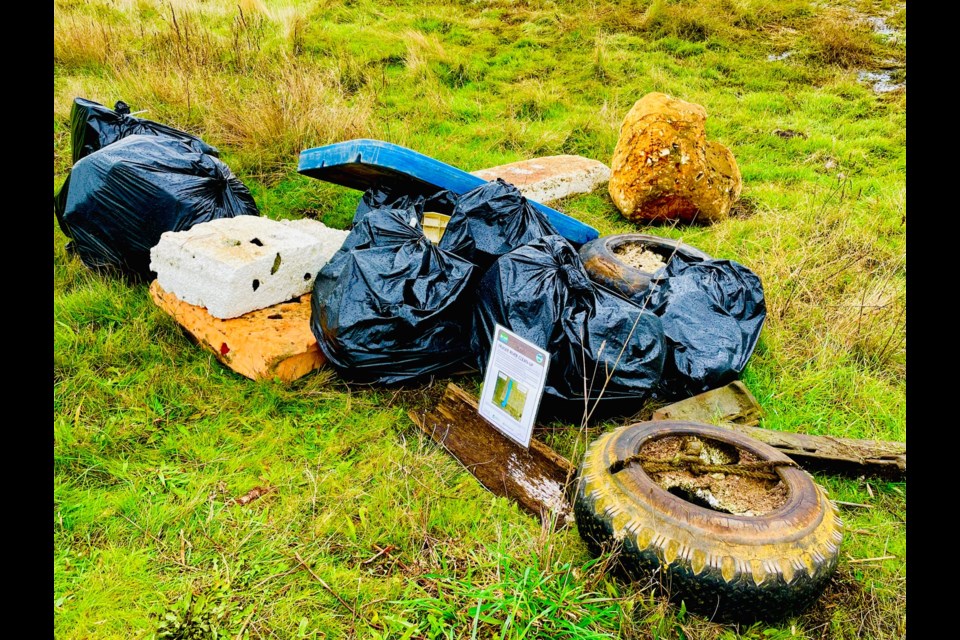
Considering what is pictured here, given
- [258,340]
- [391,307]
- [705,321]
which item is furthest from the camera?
[705,321]

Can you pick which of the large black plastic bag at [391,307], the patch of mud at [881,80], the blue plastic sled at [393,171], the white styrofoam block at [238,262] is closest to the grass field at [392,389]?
the patch of mud at [881,80]

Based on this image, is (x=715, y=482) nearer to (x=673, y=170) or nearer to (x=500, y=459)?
(x=500, y=459)

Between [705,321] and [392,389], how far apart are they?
1.66 m

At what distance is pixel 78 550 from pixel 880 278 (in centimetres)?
461

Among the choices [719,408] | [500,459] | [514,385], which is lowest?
[500,459]

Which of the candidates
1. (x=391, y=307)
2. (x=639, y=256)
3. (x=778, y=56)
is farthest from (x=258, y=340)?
(x=778, y=56)

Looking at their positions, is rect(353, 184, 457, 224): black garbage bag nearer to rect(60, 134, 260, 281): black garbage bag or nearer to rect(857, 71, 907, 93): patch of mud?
rect(60, 134, 260, 281): black garbage bag

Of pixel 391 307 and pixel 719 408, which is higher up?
pixel 391 307

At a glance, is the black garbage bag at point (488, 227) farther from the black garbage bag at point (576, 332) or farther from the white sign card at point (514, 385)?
the white sign card at point (514, 385)

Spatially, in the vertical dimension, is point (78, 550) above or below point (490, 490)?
below

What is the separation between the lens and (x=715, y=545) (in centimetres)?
185

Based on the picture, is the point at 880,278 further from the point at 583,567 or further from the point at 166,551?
the point at 166,551

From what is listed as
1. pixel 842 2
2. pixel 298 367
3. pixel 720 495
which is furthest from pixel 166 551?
pixel 842 2

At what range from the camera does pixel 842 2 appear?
890 cm
